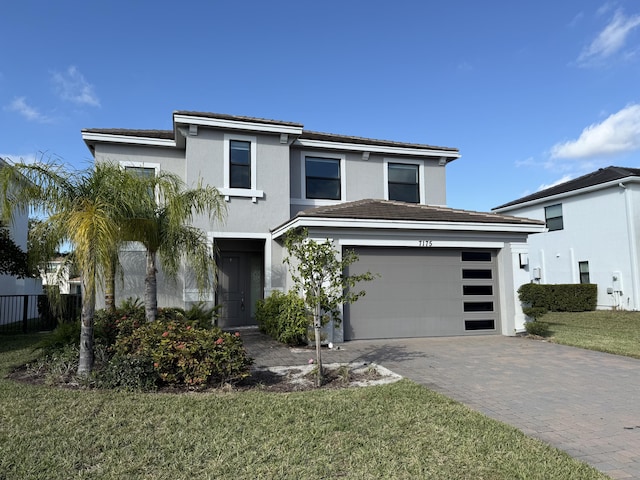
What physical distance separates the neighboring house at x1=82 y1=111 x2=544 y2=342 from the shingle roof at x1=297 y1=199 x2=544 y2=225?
34 mm

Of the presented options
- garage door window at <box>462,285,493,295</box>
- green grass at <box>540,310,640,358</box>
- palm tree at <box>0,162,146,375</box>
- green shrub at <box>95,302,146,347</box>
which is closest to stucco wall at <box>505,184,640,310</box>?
green grass at <box>540,310,640,358</box>

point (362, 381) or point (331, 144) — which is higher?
point (331, 144)

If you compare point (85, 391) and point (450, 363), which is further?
point (450, 363)

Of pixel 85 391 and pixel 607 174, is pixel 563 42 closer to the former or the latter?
pixel 607 174

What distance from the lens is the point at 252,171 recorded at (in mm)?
12047

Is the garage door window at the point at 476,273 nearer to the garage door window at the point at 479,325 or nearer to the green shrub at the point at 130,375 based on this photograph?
the garage door window at the point at 479,325

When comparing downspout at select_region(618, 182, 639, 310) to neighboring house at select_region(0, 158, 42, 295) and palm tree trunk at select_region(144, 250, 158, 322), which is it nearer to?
palm tree trunk at select_region(144, 250, 158, 322)

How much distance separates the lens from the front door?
13305 millimetres

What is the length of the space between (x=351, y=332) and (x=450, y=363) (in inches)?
122

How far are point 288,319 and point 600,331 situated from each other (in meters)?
9.61

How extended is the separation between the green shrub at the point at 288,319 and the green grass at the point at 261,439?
372cm

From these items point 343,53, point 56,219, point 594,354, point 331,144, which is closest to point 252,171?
point 331,144

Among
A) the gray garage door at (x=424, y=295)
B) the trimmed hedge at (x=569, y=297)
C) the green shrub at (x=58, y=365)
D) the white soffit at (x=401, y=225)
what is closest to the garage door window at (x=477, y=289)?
the gray garage door at (x=424, y=295)

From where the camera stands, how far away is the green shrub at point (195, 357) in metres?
5.77
